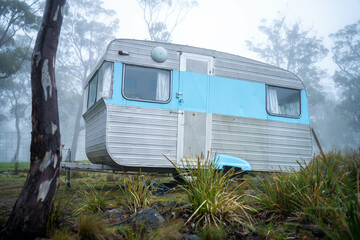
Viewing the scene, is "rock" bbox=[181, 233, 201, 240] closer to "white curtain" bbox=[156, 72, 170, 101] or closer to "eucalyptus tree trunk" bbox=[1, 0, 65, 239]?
"eucalyptus tree trunk" bbox=[1, 0, 65, 239]

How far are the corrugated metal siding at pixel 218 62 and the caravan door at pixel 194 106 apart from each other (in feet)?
0.48

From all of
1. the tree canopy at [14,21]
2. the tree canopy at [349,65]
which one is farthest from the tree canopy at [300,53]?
the tree canopy at [14,21]

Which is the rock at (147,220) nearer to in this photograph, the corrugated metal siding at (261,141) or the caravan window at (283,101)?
the corrugated metal siding at (261,141)

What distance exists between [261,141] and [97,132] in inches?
132

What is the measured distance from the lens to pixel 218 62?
6.15 meters

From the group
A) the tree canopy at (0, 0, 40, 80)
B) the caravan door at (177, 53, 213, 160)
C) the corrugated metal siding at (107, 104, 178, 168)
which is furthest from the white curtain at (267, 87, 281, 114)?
the tree canopy at (0, 0, 40, 80)

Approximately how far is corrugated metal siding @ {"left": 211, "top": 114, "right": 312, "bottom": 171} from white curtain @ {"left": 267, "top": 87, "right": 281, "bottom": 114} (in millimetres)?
291

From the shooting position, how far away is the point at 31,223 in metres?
2.60

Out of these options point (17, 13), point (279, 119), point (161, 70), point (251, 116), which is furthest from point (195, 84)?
point (17, 13)

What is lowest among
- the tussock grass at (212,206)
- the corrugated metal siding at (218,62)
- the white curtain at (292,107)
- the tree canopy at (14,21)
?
the tussock grass at (212,206)

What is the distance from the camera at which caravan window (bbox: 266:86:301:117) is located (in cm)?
655

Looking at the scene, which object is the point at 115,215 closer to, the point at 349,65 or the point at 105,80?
the point at 105,80

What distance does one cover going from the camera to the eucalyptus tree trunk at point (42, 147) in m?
2.61

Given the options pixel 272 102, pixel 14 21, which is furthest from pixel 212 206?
pixel 14 21
